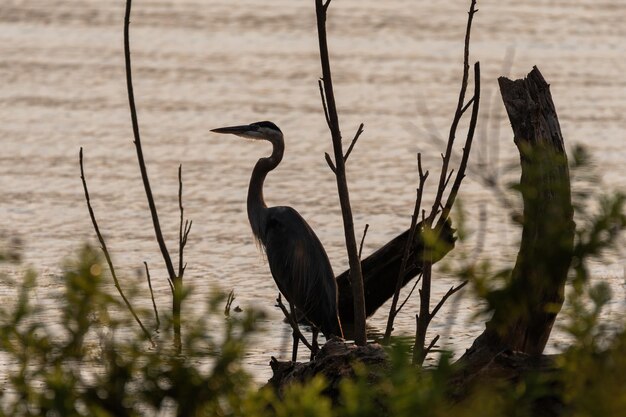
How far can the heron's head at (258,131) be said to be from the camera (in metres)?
8.60

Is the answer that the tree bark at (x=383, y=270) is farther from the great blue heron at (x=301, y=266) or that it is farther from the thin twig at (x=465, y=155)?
the thin twig at (x=465, y=155)

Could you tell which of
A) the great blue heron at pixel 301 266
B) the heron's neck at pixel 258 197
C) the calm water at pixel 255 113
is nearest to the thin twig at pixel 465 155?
the calm water at pixel 255 113

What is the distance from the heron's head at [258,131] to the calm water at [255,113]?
894 millimetres

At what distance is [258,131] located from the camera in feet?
28.7

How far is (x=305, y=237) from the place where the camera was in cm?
784

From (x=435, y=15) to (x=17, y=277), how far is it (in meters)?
13.0

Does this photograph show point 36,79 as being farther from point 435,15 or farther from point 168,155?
point 435,15

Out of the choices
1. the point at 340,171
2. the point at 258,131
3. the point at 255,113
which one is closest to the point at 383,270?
the point at 258,131

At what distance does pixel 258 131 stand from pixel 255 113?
15.0 ft

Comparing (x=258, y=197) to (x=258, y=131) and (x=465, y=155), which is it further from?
(x=465, y=155)

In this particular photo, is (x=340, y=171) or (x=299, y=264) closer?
(x=340, y=171)

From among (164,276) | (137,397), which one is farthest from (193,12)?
(137,397)

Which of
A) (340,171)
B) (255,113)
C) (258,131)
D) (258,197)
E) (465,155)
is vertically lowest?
(255,113)

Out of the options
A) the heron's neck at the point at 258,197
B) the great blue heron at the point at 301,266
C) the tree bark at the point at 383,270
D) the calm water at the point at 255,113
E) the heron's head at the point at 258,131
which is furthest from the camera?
the calm water at the point at 255,113
